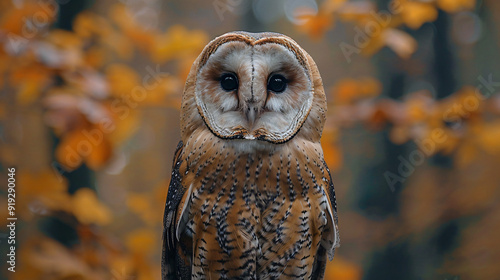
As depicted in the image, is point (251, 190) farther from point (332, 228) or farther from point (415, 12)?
point (415, 12)

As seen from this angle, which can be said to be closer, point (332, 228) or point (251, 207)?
point (251, 207)

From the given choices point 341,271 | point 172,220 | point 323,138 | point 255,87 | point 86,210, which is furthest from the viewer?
point 341,271

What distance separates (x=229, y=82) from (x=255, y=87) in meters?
0.08

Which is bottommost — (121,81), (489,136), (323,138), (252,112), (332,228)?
(332,228)

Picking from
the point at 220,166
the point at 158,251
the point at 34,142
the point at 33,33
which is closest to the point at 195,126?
the point at 220,166

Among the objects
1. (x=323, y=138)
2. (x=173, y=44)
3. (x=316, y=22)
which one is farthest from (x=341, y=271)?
(x=173, y=44)

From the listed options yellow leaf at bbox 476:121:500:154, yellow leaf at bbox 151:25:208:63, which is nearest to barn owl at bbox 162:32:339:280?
yellow leaf at bbox 151:25:208:63

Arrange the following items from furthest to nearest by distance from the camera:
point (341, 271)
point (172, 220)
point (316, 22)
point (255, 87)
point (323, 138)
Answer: point (341, 271) → point (323, 138) → point (316, 22) → point (172, 220) → point (255, 87)

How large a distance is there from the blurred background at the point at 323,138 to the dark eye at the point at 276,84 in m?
0.72

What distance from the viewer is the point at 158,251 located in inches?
99.5

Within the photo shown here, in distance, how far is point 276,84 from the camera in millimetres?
918

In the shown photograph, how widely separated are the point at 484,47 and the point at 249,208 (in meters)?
1.90

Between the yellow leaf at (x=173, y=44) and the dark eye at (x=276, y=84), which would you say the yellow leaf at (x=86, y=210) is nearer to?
the yellow leaf at (x=173, y=44)

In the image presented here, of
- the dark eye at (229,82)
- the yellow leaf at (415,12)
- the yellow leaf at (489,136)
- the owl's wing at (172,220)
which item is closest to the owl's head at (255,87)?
the dark eye at (229,82)
